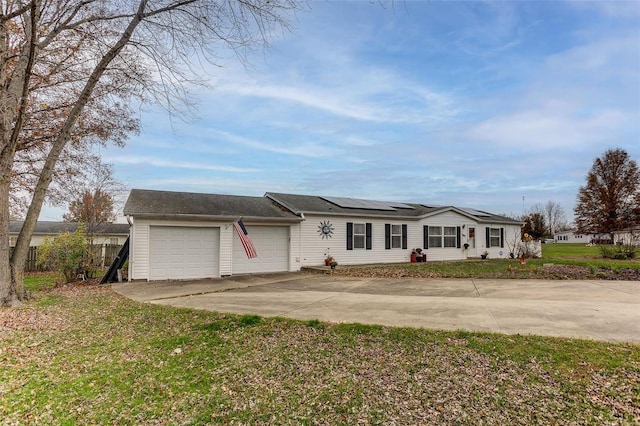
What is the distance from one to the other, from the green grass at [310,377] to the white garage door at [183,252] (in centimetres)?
688

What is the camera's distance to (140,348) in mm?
4895

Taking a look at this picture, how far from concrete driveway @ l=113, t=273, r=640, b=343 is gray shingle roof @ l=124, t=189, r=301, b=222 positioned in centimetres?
256

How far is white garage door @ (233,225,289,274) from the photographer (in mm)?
14359

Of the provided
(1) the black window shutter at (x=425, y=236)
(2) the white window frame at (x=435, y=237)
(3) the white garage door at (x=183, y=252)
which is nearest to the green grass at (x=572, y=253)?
(2) the white window frame at (x=435, y=237)

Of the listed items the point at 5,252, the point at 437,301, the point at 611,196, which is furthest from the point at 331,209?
the point at 611,196

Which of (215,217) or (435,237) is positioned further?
(435,237)

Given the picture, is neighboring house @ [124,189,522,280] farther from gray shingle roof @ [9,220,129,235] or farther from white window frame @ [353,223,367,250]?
gray shingle roof @ [9,220,129,235]

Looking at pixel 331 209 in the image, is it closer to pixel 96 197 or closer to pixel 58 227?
pixel 96 197

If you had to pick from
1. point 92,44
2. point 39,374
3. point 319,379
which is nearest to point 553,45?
point 319,379

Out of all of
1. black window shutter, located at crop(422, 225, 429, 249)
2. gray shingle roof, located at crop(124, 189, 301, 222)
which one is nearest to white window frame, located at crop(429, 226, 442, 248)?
black window shutter, located at crop(422, 225, 429, 249)

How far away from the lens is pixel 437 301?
26.0 ft

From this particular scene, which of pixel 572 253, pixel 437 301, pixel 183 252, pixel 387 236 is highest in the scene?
pixel 387 236

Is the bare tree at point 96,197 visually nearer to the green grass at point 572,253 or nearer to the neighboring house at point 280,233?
the neighboring house at point 280,233

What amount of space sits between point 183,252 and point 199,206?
1983 millimetres
